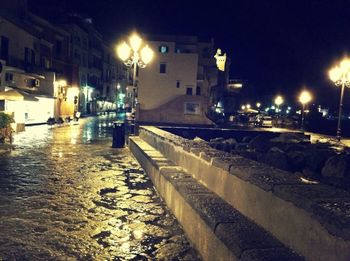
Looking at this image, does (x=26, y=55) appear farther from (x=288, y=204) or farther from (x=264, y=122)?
(x=288, y=204)

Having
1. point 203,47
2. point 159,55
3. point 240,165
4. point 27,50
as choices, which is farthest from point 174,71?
point 240,165

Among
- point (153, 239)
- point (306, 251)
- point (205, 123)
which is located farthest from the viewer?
point (205, 123)

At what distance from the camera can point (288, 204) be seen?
333 cm

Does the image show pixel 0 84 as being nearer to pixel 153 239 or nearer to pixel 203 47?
pixel 153 239

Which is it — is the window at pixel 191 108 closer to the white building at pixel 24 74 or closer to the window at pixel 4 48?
the white building at pixel 24 74

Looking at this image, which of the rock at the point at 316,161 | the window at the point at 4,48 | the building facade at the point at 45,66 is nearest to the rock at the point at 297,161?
the rock at the point at 316,161

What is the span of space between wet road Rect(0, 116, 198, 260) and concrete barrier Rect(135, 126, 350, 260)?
108 centimetres

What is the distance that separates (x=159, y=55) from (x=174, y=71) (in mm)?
2714

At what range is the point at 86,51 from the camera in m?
54.3

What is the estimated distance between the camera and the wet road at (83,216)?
443 cm

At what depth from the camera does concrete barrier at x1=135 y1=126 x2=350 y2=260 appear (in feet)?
8.68

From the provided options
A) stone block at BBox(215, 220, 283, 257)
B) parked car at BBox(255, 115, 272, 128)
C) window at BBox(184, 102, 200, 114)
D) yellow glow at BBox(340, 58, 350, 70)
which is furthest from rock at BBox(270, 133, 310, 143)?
stone block at BBox(215, 220, 283, 257)

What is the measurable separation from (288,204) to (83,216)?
3826 millimetres

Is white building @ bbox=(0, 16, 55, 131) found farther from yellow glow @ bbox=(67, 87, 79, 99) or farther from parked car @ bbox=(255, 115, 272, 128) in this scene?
parked car @ bbox=(255, 115, 272, 128)
